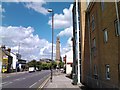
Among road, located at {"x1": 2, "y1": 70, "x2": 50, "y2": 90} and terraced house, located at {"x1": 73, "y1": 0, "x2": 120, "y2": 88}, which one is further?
road, located at {"x1": 2, "y1": 70, "x2": 50, "y2": 90}

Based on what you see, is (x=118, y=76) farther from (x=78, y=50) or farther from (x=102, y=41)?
(x=78, y=50)

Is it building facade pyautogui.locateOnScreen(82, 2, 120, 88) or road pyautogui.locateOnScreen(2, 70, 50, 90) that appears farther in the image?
road pyautogui.locateOnScreen(2, 70, 50, 90)

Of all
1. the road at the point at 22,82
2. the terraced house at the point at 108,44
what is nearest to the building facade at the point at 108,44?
the terraced house at the point at 108,44

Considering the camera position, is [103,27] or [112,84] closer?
[112,84]

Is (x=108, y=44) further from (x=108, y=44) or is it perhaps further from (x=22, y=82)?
(x=22, y=82)

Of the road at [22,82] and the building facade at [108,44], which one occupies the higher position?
the building facade at [108,44]

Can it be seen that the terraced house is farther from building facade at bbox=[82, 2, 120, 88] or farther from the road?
the road

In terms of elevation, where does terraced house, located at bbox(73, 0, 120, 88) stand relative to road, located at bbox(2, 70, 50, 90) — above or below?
above

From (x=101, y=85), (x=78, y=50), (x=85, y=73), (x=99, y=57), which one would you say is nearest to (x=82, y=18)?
(x=78, y=50)

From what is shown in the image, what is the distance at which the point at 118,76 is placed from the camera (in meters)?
15.1

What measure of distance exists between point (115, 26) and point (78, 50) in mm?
17550

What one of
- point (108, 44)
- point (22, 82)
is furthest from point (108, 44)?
point (22, 82)

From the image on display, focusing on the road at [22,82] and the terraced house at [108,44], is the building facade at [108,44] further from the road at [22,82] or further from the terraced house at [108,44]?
the road at [22,82]

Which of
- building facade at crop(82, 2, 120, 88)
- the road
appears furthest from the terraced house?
the road
